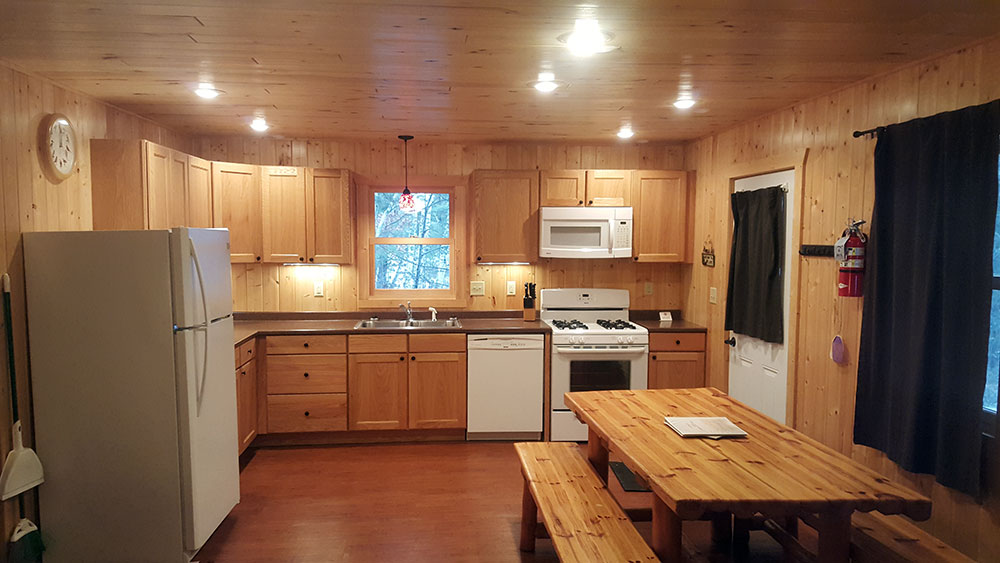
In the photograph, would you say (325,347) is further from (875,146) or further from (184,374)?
(875,146)

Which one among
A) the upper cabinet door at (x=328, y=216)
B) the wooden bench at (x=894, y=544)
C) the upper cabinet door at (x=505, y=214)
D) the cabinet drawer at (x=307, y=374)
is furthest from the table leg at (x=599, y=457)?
the upper cabinet door at (x=328, y=216)

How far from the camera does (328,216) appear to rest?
4.43 meters

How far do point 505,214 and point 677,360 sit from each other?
5.93 ft

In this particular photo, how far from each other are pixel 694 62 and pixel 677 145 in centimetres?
237

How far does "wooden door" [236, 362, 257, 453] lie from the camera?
3.82 meters

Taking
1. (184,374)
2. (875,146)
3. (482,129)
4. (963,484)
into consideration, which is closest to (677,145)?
(482,129)

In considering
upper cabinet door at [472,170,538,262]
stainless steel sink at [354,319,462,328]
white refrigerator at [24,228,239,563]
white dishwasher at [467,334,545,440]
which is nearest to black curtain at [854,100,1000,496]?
white dishwasher at [467,334,545,440]

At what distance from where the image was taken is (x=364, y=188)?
15.6 feet

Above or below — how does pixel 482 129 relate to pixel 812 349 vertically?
above

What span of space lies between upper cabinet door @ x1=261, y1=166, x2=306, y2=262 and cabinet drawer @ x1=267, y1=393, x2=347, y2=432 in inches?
43.2

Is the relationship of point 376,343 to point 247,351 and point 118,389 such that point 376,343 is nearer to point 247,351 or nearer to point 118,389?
point 247,351

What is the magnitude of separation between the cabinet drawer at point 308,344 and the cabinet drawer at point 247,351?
98 mm

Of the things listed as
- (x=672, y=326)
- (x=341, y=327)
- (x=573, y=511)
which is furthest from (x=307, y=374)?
(x=672, y=326)

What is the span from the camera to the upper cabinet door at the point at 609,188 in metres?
4.59
